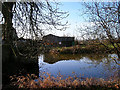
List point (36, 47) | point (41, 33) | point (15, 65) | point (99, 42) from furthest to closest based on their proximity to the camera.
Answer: point (15, 65)
point (99, 42)
point (41, 33)
point (36, 47)

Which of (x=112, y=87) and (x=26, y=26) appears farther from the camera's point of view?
(x=26, y=26)

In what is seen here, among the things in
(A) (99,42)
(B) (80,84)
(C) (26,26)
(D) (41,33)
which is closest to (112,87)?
(B) (80,84)

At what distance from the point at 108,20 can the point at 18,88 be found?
12.0 feet

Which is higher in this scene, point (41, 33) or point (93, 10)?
point (93, 10)

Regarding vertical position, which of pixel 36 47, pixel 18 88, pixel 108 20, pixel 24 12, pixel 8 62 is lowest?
pixel 18 88

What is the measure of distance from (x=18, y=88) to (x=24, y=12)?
261 cm

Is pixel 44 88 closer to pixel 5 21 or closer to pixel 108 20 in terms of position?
pixel 5 21

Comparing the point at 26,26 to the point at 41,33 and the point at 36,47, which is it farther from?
the point at 36,47

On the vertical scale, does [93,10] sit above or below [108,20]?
above

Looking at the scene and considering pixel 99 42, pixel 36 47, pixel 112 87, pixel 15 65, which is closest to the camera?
pixel 112 87

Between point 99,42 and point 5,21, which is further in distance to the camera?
point 99,42

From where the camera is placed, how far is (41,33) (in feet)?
12.3

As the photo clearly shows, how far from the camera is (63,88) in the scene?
2881 millimetres

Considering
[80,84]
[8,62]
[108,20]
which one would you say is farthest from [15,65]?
[108,20]
